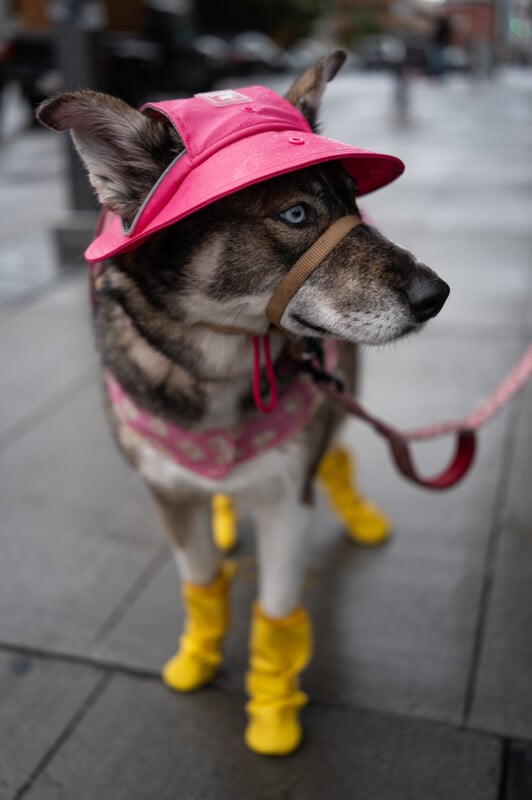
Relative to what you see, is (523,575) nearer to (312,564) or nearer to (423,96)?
(312,564)

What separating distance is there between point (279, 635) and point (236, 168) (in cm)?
148

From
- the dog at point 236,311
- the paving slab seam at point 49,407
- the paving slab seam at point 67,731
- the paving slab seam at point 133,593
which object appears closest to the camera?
the dog at point 236,311

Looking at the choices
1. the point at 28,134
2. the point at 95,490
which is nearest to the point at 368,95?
the point at 28,134

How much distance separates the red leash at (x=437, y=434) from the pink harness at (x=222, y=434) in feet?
0.47

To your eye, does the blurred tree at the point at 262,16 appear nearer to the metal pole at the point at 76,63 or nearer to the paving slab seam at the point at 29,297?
the metal pole at the point at 76,63

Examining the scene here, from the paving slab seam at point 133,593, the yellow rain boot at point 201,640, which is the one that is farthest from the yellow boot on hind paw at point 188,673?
the paving slab seam at point 133,593

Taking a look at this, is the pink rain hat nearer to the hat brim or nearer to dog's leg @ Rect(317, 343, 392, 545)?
the hat brim

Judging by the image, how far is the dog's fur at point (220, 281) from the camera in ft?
6.05

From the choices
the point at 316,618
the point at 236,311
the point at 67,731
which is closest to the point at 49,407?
the point at 316,618

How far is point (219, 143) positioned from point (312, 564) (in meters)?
2.05

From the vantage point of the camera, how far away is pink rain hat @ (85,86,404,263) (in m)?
1.71

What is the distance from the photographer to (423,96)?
23.0m

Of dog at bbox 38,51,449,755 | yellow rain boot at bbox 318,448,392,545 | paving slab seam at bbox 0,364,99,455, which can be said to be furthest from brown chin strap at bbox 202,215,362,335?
paving slab seam at bbox 0,364,99,455

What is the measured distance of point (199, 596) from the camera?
2.68 m
